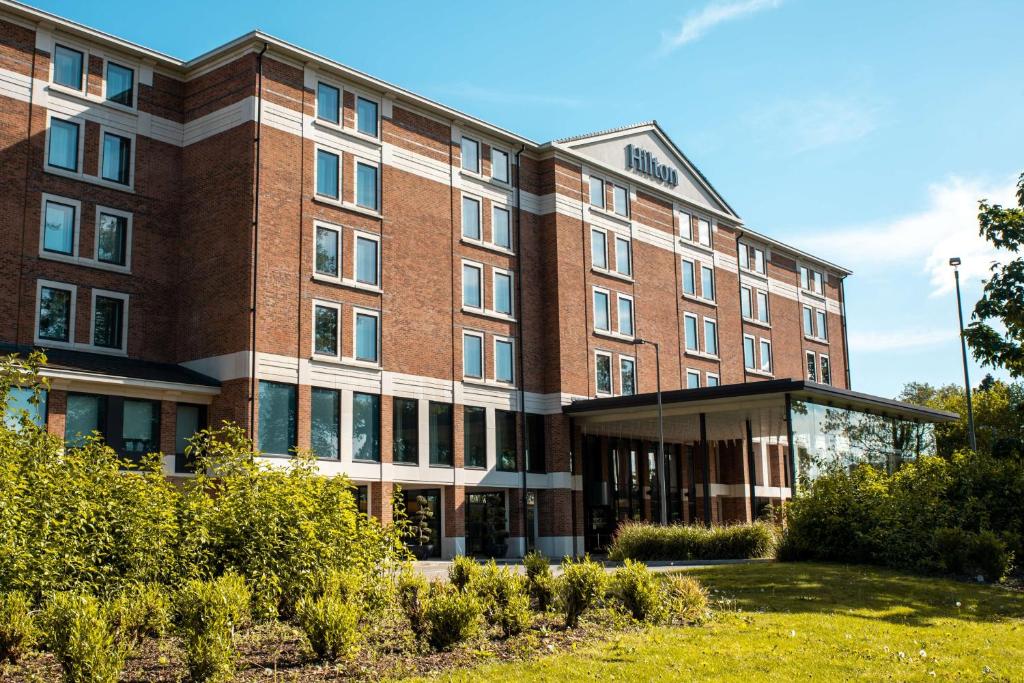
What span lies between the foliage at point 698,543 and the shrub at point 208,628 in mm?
23619

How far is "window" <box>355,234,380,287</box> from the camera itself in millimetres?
39625

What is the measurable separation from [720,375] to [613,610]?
1672 inches

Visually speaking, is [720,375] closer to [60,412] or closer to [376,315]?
[376,315]

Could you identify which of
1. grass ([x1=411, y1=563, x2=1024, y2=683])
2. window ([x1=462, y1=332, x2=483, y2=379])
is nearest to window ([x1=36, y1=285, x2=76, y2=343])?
window ([x1=462, y1=332, x2=483, y2=379])

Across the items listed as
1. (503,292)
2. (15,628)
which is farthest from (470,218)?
(15,628)

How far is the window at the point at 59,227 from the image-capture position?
35062mm

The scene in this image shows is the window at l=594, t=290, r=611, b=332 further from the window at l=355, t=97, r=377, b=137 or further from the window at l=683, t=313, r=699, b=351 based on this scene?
the window at l=355, t=97, r=377, b=137

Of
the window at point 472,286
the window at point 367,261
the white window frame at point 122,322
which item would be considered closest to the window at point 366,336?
the window at point 367,261

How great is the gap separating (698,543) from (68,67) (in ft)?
87.6

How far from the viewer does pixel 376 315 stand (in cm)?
3981

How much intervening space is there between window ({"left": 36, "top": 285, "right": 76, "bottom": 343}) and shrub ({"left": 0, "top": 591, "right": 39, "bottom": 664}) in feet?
80.7

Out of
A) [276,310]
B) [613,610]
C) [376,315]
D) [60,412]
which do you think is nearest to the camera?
[613,610]

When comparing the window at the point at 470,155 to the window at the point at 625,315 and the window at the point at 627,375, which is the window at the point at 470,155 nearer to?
the window at the point at 625,315

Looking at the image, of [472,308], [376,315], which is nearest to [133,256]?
[376,315]
